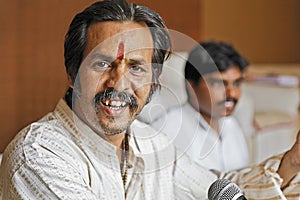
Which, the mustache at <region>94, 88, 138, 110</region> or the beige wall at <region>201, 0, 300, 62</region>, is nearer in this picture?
the mustache at <region>94, 88, 138, 110</region>

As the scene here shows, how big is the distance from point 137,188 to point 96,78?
292 mm

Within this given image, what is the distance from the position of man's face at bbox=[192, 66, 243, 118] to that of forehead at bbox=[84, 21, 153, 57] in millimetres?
931

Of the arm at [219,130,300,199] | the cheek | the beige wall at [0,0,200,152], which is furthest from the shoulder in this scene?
the beige wall at [0,0,200,152]

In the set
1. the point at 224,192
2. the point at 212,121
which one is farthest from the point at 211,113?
the point at 224,192

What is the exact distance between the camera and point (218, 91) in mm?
2309

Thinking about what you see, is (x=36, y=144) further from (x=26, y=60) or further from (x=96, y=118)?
(x=26, y=60)

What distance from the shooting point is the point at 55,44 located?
2.88 meters

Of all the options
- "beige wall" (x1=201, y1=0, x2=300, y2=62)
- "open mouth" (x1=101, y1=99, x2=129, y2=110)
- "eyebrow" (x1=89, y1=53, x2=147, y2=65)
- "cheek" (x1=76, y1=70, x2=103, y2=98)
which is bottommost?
"beige wall" (x1=201, y1=0, x2=300, y2=62)

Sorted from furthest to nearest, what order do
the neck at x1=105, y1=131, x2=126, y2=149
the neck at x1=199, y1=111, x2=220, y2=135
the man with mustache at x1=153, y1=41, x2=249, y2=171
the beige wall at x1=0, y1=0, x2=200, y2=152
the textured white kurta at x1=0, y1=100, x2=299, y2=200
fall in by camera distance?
the beige wall at x1=0, y1=0, x2=200, y2=152
the neck at x1=199, y1=111, x2=220, y2=135
the man with mustache at x1=153, y1=41, x2=249, y2=171
the neck at x1=105, y1=131, x2=126, y2=149
the textured white kurta at x1=0, y1=100, x2=299, y2=200

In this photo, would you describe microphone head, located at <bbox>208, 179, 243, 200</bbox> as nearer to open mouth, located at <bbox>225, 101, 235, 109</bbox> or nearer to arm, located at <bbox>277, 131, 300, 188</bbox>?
arm, located at <bbox>277, 131, 300, 188</bbox>

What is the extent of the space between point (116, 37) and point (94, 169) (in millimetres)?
274

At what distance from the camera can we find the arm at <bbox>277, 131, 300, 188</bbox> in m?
1.41

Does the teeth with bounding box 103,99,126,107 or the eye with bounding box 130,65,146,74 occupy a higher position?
the eye with bounding box 130,65,146,74

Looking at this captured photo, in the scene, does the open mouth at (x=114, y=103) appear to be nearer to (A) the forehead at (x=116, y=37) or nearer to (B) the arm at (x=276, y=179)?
(A) the forehead at (x=116, y=37)
